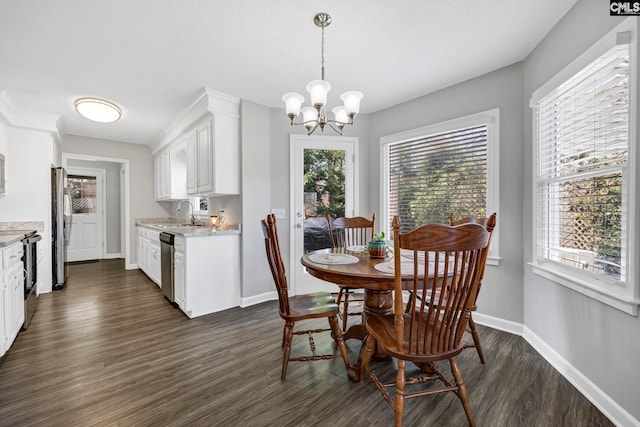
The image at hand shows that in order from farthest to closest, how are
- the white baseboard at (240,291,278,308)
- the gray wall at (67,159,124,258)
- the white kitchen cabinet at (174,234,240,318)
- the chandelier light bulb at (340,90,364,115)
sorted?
the gray wall at (67,159,124,258)
the white baseboard at (240,291,278,308)
the white kitchen cabinet at (174,234,240,318)
the chandelier light bulb at (340,90,364,115)

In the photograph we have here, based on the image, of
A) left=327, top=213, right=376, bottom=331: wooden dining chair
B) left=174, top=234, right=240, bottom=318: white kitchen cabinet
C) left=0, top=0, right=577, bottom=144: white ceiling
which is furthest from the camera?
left=174, top=234, right=240, bottom=318: white kitchen cabinet

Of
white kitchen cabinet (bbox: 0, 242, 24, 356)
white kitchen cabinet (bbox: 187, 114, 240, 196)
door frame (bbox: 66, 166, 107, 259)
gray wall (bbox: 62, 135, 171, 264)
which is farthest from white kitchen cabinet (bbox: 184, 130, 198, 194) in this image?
door frame (bbox: 66, 166, 107, 259)

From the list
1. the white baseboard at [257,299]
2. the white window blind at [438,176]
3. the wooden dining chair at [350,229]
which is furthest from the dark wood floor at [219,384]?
the white window blind at [438,176]

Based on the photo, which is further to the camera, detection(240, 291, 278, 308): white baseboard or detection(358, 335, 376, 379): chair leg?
detection(240, 291, 278, 308): white baseboard

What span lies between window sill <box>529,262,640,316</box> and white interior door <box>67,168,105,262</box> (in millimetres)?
7875

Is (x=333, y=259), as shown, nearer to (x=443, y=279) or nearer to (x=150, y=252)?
(x=443, y=279)

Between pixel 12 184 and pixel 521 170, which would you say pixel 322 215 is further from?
pixel 12 184

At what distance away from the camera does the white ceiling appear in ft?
6.15

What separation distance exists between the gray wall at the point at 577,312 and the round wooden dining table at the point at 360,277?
1.20 meters

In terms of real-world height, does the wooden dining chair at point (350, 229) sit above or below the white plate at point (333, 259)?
above

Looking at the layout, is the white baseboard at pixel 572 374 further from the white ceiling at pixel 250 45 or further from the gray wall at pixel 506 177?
the white ceiling at pixel 250 45

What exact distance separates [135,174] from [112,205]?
1.68 meters

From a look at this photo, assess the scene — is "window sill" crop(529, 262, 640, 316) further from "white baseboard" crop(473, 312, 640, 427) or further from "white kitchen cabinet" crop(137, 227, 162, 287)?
"white kitchen cabinet" crop(137, 227, 162, 287)

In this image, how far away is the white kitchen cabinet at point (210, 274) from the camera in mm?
3002
